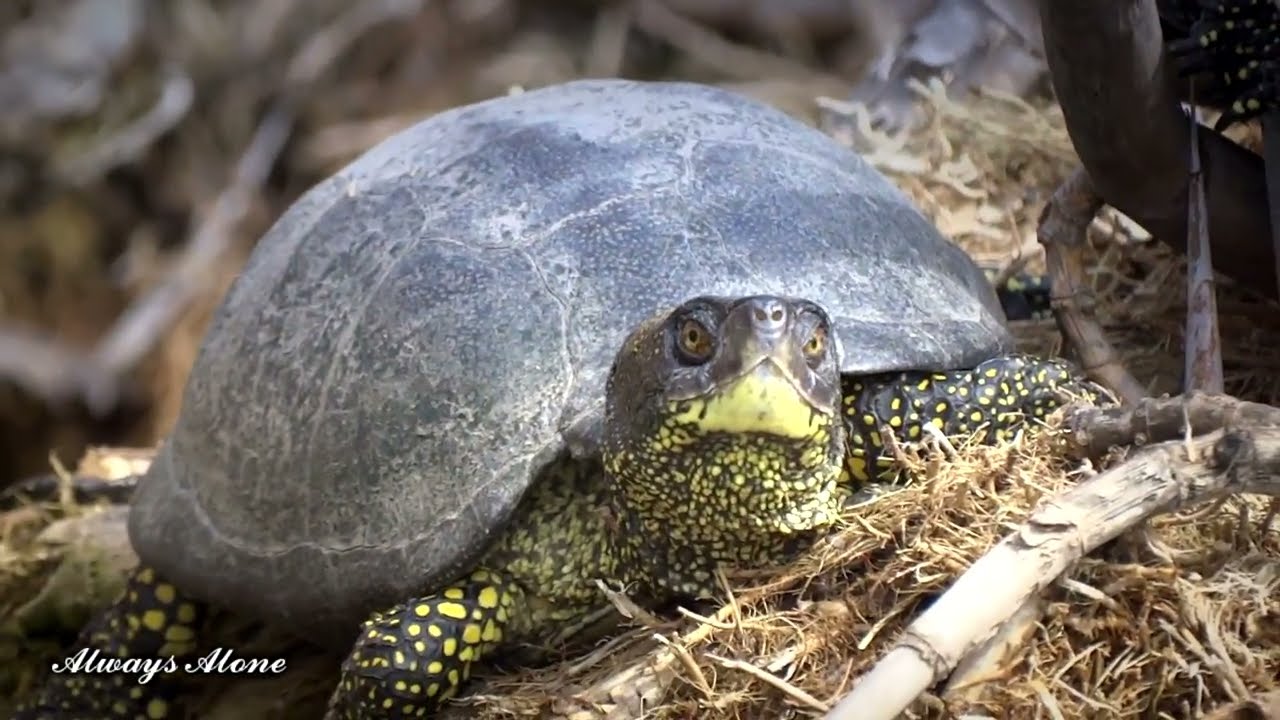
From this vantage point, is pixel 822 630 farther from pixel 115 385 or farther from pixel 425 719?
pixel 115 385

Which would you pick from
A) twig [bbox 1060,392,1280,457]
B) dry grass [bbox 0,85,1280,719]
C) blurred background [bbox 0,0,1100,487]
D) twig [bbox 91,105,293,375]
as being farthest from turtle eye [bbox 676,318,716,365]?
twig [bbox 91,105,293,375]

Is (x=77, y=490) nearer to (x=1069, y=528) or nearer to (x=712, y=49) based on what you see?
(x=1069, y=528)

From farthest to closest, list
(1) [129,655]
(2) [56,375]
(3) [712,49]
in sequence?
(3) [712,49]
(2) [56,375]
(1) [129,655]

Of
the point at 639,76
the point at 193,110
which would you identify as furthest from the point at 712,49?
the point at 193,110

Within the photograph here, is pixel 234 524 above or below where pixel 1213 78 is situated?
below

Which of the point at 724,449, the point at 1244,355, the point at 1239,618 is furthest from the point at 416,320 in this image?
the point at 1244,355

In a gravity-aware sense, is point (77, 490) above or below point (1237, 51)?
below
